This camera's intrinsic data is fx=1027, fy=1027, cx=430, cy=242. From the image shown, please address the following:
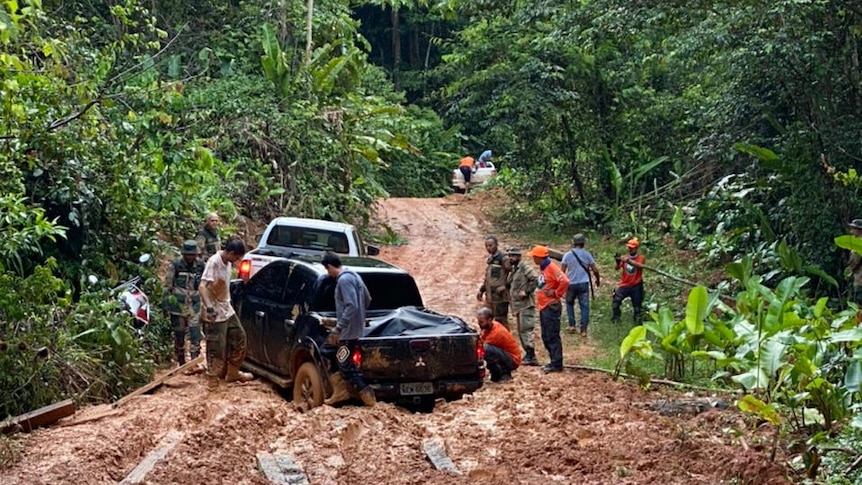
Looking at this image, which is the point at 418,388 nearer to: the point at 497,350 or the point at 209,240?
the point at 497,350

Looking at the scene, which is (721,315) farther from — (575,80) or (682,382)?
(575,80)

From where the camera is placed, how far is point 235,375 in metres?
10.9

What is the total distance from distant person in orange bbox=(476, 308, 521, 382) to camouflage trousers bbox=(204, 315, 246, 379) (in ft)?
9.07

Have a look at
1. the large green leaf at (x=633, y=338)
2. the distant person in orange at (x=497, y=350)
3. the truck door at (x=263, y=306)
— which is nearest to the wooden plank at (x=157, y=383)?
the truck door at (x=263, y=306)

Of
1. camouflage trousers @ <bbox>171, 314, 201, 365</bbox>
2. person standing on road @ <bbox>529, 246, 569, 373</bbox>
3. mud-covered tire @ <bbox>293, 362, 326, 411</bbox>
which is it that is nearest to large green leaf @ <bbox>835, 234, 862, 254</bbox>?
mud-covered tire @ <bbox>293, 362, 326, 411</bbox>

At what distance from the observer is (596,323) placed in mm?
16672

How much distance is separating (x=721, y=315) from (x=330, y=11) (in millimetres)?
18045

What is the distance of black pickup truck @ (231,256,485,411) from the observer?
9.52 meters

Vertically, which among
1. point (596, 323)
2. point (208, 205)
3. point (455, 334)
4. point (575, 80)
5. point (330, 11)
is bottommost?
point (596, 323)

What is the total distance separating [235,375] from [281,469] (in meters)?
3.65

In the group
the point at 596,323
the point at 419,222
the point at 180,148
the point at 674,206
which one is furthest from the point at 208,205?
the point at 419,222

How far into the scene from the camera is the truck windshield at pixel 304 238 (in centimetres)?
1576

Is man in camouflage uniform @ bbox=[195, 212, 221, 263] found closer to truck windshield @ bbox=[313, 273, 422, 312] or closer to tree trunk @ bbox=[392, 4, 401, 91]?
truck windshield @ bbox=[313, 273, 422, 312]

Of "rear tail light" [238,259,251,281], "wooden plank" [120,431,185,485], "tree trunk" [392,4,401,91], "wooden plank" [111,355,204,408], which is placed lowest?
"wooden plank" [111,355,204,408]
